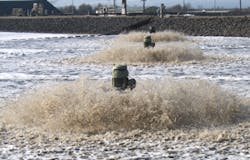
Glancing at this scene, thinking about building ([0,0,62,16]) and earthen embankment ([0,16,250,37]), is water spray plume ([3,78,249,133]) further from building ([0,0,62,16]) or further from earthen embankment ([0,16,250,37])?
building ([0,0,62,16])

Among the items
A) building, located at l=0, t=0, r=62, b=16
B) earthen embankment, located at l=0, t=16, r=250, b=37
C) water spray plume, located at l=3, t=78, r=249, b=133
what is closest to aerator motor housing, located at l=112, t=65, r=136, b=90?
water spray plume, located at l=3, t=78, r=249, b=133

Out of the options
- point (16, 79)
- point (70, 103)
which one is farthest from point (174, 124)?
point (16, 79)

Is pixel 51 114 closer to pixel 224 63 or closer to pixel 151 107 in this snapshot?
pixel 151 107

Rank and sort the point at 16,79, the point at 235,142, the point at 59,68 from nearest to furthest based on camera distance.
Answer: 1. the point at 235,142
2. the point at 16,79
3. the point at 59,68

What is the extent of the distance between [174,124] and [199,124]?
44 centimetres

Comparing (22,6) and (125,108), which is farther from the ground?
(22,6)

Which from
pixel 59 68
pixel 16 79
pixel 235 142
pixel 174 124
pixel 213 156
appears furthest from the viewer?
pixel 59 68

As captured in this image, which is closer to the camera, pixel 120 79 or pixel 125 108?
pixel 125 108

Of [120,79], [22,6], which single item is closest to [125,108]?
[120,79]

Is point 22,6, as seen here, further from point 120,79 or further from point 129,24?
point 120,79

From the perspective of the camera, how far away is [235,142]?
818 centimetres

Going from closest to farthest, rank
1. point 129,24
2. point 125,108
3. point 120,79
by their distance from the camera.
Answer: point 125,108
point 120,79
point 129,24

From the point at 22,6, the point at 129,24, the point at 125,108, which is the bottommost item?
the point at 125,108

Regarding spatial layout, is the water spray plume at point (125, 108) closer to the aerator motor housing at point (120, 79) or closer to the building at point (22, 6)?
the aerator motor housing at point (120, 79)
